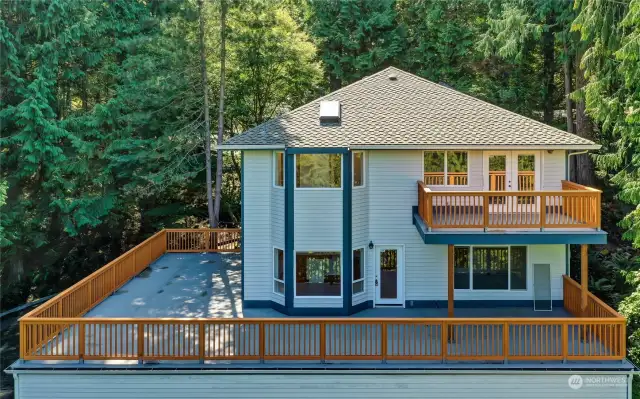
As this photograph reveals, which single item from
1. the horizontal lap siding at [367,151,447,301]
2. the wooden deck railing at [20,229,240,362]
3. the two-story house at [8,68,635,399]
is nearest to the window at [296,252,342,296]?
the two-story house at [8,68,635,399]

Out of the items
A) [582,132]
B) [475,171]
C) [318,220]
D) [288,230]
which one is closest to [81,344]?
[288,230]

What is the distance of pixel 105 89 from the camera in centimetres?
2800

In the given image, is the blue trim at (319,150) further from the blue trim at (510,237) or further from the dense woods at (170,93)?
the dense woods at (170,93)

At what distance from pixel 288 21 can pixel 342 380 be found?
63.2 ft

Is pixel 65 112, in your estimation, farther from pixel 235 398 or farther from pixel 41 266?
pixel 235 398

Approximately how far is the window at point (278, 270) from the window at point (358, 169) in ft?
9.68

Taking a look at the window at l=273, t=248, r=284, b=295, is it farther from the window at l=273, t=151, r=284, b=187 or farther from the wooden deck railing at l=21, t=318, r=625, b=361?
the wooden deck railing at l=21, t=318, r=625, b=361

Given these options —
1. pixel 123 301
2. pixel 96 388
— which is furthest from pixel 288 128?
pixel 96 388

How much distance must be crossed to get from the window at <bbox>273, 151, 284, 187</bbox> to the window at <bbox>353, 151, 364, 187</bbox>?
2027 mm

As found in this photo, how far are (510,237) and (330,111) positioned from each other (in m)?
6.48

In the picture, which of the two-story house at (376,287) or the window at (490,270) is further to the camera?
the window at (490,270)

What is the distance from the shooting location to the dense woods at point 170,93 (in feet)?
76.9

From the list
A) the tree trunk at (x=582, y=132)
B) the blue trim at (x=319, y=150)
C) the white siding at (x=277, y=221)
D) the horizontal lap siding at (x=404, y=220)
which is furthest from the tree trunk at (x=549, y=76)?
the white siding at (x=277, y=221)

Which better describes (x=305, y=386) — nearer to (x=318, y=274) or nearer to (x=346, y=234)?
(x=318, y=274)
